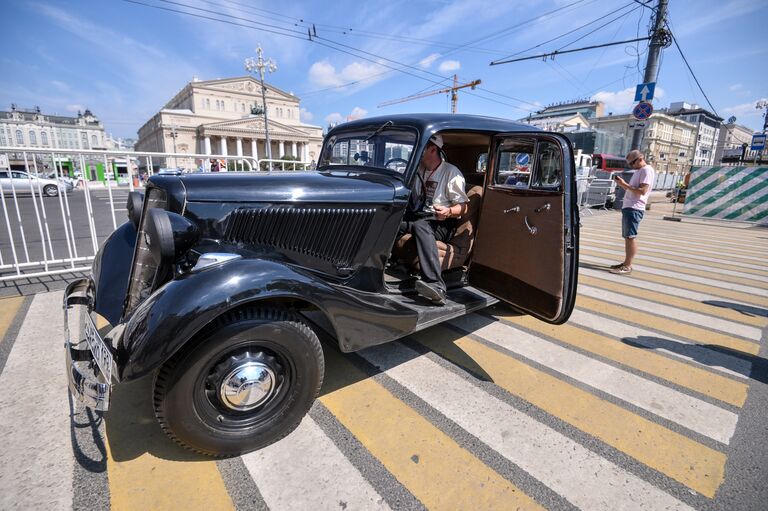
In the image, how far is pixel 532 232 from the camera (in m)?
2.78

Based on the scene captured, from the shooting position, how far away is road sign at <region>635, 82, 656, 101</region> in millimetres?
10219

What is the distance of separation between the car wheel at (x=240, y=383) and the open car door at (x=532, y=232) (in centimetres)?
173

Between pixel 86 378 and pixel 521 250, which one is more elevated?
pixel 521 250

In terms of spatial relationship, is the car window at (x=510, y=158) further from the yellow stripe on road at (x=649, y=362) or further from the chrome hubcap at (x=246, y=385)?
the chrome hubcap at (x=246, y=385)

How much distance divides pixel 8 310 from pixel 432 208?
4.30 metres

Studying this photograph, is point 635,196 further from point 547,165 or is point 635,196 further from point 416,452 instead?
point 416,452

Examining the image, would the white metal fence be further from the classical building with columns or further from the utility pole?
the classical building with columns

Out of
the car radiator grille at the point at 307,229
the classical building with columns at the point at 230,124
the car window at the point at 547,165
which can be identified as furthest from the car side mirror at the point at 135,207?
the classical building with columns at the point at 230,124

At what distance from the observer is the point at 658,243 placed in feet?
25.7

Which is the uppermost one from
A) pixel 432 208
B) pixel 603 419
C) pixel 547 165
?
pixel 547 165

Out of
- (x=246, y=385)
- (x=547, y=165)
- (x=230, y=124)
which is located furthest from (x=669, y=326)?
(x=230, y=124)

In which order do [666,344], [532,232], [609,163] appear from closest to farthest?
[532,232] < [666,344] < [609,163]

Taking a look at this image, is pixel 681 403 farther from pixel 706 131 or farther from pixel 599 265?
pixel 706 131

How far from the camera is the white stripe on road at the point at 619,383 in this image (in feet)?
7.43
